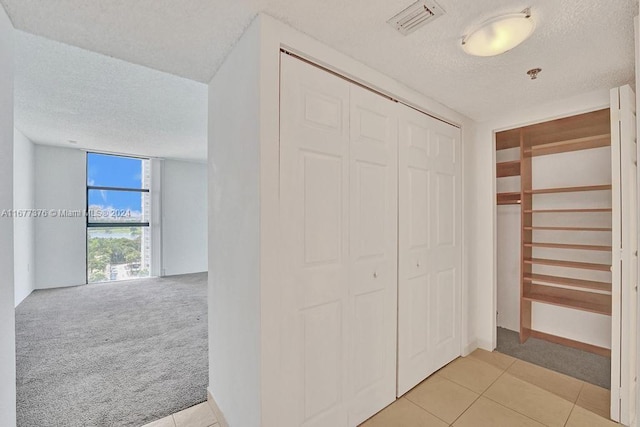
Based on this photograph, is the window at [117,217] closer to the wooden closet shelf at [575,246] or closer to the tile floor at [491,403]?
the tile floor at [491,403]

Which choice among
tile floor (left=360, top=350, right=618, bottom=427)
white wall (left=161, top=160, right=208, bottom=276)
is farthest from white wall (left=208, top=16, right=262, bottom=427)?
white wall (left=161, top=160, right=208, bottom=276)

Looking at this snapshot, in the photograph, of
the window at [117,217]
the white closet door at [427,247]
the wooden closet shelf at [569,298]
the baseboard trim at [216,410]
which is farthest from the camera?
the window at [117,217]

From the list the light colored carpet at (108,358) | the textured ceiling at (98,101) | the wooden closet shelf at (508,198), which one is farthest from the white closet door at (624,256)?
the textured ceiling at (98,101)

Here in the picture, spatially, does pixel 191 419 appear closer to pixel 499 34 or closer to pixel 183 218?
pixel 499 34

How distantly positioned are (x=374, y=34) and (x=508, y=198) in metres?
2.90

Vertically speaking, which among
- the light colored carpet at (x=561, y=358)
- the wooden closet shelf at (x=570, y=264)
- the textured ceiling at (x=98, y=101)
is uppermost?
the textured ceiling at (x=98, y=101)

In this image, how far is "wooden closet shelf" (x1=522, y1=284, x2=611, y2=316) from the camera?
8.68 ft

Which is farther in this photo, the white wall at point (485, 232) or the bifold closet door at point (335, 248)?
the white wall at point (485, 232)

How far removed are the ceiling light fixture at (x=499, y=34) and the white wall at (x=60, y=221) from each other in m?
6.83

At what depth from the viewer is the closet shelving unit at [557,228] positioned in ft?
8.55

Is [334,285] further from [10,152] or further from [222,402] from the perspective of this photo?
[10,152]

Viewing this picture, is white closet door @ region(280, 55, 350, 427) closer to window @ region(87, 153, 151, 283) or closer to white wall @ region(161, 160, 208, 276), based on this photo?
white wall @ region(161, 160, 208, 276)

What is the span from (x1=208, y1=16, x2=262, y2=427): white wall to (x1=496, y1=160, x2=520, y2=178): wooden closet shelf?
306cm

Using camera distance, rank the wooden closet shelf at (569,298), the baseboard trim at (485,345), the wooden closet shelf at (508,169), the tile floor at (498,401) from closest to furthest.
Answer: the tile floor at (498,401)
the wooden closet shelf at (569,298)
the baseboard trim at (485,345)
the wooden closet shelf at (508,169)
